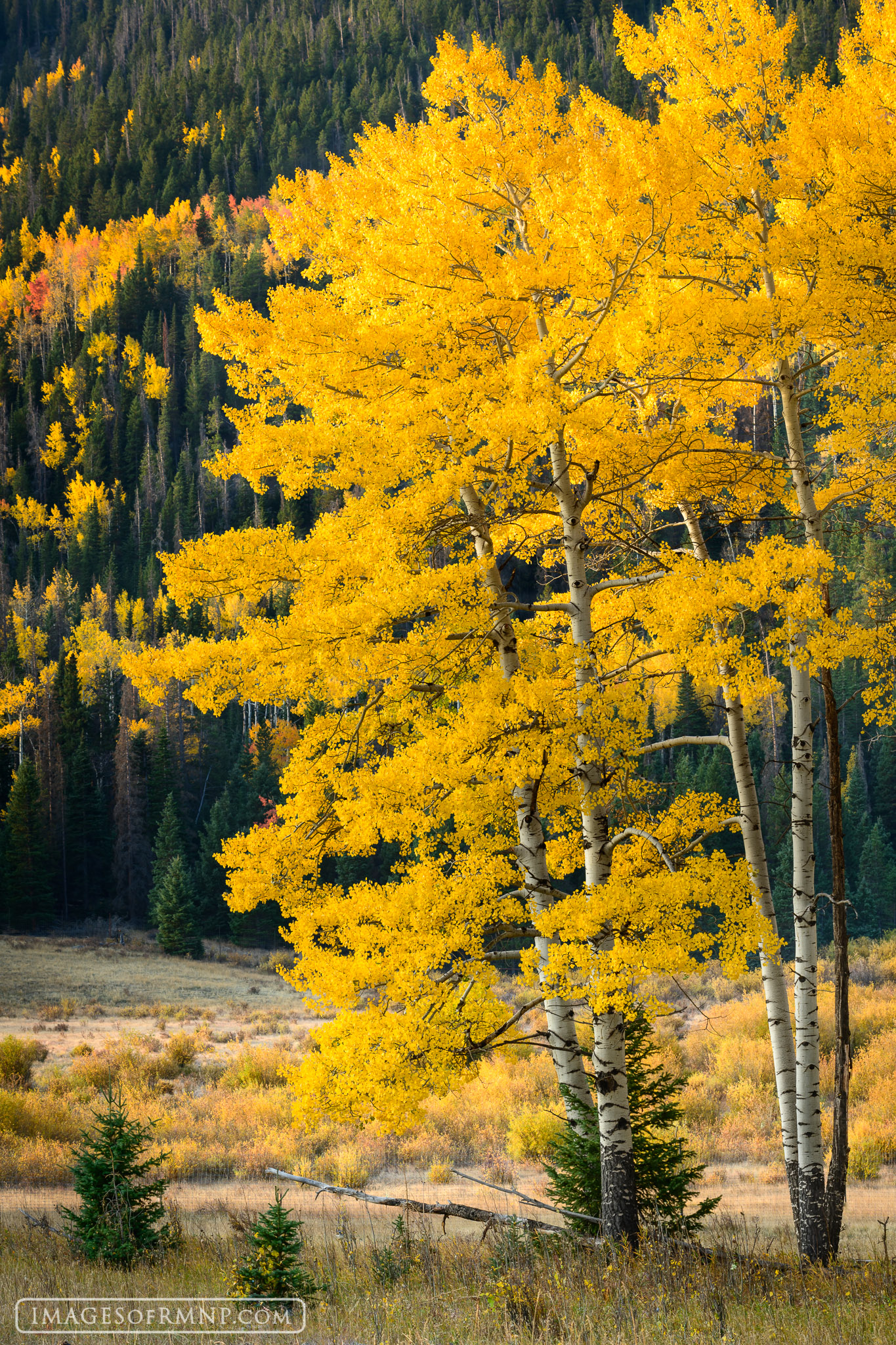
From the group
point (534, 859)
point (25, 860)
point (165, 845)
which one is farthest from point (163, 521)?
point (534, 859)

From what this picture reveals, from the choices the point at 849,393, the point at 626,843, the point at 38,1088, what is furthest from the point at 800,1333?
the point at 38,1088

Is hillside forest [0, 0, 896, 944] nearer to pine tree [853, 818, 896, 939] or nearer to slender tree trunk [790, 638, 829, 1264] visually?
pine tree [853, 818, 896, 939]

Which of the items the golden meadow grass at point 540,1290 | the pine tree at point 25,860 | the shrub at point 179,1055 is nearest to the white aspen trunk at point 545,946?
the golden meadow grass at point 540,1290

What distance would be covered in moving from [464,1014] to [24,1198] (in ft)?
26.9

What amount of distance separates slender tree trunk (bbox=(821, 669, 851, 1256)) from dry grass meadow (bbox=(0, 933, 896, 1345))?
44cm

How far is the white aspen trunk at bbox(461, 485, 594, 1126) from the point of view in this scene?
7.43 metres

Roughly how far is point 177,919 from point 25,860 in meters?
9.29

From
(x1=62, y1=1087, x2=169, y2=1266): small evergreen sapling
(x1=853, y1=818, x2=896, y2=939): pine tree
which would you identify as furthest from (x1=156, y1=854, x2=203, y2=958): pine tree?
(x1=62, y1=1087, x2=169, y2=1266): small evergreen sapling

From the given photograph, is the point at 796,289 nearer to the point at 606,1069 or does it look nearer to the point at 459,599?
the point at 459,599

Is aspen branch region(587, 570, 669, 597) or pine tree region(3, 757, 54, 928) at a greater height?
aspen branch region(587, 570, 669, 597)

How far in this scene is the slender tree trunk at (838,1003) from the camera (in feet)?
24.7

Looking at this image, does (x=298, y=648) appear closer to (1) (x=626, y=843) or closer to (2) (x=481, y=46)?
(1) (x=626, y=843)

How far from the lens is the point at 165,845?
46.9 meters

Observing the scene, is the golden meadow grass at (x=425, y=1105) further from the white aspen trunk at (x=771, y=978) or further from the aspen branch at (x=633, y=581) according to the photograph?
the aspen branch at (x=633, y=581)
